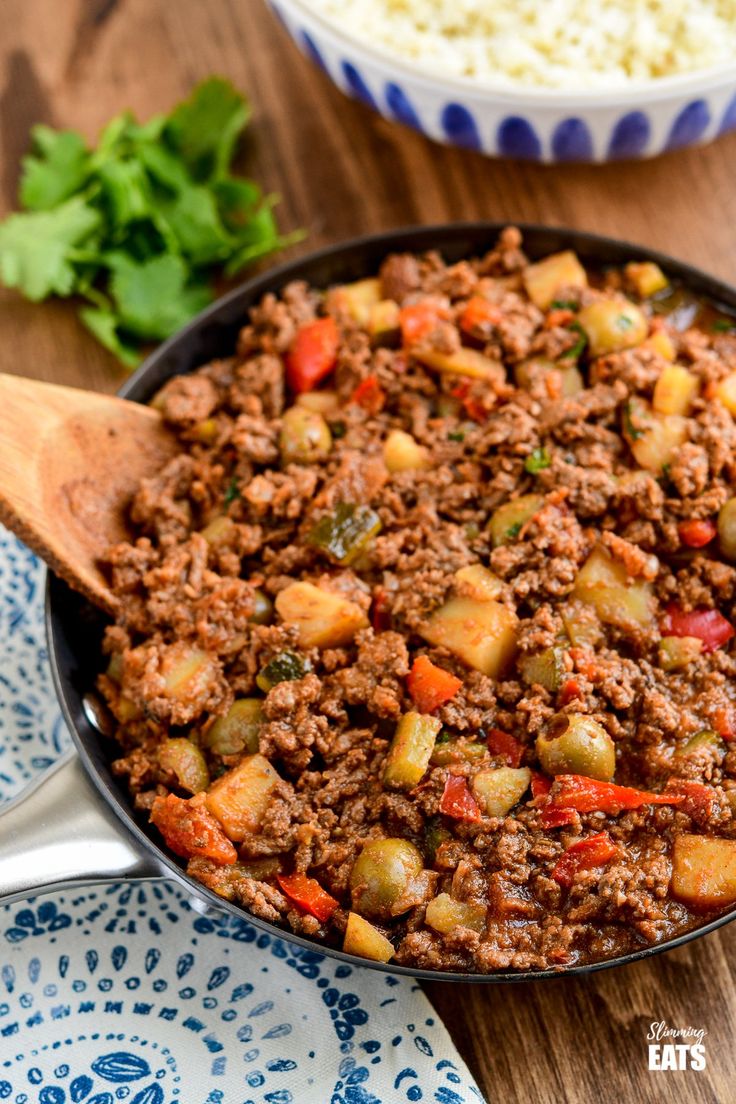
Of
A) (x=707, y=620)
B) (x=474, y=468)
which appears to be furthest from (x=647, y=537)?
(x=474, y=468)

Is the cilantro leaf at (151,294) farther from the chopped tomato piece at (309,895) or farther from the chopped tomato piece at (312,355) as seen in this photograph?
the chopped tomato piece at (309,895)

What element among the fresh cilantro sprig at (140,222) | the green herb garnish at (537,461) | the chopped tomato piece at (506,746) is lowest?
the chopped tomato piece at (506,746)

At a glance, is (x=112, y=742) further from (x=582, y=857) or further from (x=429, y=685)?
(x=582, y=857)

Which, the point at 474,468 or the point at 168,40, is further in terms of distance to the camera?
the point at 168,40

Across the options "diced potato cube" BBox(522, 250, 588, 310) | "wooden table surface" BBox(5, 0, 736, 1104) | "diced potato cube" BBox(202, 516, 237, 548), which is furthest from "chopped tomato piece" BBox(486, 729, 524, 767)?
"wooden table surface" BBox(5, 0, 736, 1104)

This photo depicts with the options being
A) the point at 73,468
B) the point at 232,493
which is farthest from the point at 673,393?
the point at 73,468

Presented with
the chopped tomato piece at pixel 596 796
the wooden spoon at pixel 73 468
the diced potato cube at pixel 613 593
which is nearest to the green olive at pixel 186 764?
the wooden spoon at pixel 73 468

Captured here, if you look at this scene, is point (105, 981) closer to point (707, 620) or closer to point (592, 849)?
point (592, 849)
